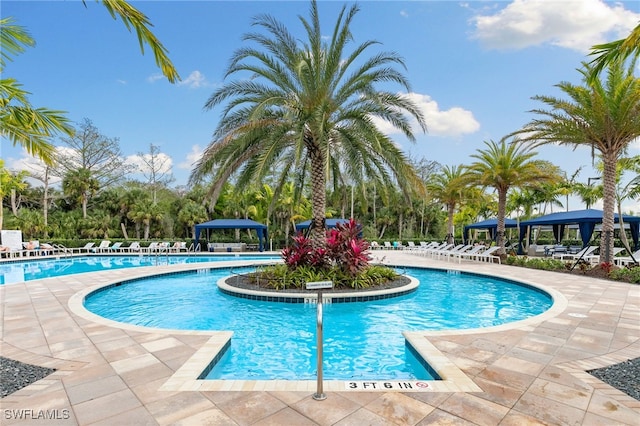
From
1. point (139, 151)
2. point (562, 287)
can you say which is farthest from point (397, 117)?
point (139, 151)

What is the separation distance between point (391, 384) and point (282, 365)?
6.40 ft

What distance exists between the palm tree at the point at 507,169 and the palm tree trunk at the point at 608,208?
415cm

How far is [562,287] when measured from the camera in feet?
A: 30.8

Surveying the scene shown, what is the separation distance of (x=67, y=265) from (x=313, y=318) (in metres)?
16.1

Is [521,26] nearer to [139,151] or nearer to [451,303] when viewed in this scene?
[451,303]

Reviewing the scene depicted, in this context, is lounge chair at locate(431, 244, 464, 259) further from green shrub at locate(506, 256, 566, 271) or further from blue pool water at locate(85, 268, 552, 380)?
blue pool water at locate(85, 268, 552, 380)

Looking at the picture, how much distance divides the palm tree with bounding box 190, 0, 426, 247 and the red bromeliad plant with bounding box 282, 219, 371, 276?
646 mm

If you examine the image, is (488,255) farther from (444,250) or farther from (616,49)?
(616,49)

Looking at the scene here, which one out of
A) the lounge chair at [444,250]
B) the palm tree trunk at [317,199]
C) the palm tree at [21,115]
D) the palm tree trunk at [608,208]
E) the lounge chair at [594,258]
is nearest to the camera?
the palm tree at [21,115]

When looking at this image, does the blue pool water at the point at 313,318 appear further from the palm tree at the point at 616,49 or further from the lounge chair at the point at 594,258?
the lounge chair at the point at 594,258

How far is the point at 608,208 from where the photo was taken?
12.1 m

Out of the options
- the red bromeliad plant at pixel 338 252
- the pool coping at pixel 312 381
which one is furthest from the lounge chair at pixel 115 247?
the pool coping at pixel 312 381

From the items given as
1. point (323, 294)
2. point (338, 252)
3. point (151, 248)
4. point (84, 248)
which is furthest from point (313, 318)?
point (84, 248)

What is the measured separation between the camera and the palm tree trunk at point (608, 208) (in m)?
12.1
